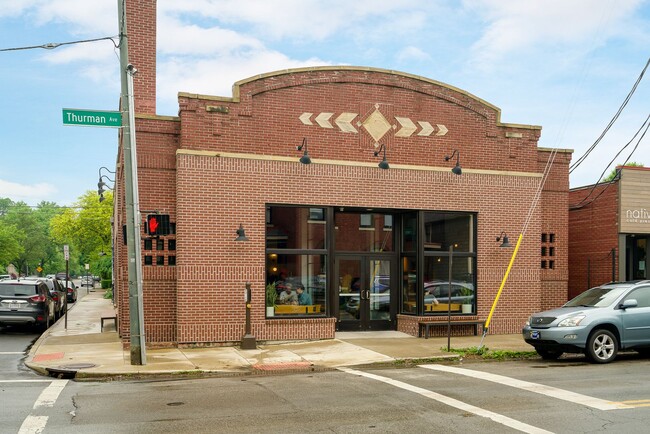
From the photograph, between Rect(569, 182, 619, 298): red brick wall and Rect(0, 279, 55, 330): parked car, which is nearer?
Rect(569, 182, 619, 298): red brick wall

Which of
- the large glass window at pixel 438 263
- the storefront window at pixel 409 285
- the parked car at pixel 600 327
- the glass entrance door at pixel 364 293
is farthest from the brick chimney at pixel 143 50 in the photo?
the parked car at pixel 600 327

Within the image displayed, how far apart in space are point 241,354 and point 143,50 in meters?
8.15

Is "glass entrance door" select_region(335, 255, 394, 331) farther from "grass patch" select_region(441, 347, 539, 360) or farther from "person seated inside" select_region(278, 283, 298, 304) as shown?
"grass patch" select_region(441, 347, 539, 360)

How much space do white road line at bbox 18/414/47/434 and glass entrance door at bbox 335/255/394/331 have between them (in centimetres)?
1016

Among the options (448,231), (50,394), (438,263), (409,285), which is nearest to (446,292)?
(438,263)

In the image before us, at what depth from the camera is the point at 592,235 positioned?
20.7 m

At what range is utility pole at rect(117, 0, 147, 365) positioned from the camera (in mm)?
13250

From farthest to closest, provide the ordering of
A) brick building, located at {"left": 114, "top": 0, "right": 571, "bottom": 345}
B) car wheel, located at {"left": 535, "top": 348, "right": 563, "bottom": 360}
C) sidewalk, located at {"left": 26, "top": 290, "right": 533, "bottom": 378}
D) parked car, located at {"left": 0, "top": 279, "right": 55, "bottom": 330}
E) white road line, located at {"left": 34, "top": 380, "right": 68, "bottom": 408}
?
parked car, located at {"left": 0, "top": 279, "right": 55, "bottom": 330}, brick building, located at {"left": 114, "top": 0, "right": 571, "bottom": 345}, car wheel, located at {"left": 535, "top": 348, "right": 563, "bottom": 360}, sidewalk, located at {"left": 26, "top": 290, "right": 533, "bottom": 378}, white road line, located at {"left": 34, "top": 380, "right": 68, "bottom": 408}

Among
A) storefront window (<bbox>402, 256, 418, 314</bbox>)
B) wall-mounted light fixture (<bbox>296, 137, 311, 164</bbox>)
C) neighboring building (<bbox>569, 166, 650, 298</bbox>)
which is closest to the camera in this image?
wall-mounted light fixture (<bbox>296, 137, 311, 164</bbox>)

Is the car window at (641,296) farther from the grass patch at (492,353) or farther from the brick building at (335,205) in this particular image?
the brick building at (335,205)

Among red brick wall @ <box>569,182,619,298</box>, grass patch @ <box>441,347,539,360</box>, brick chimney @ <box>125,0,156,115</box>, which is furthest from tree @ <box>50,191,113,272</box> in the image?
grass patch @ <box>441,347,539,360</box>

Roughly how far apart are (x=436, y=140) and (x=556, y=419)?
10.9m

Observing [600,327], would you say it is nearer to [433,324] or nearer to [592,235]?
[433,324]

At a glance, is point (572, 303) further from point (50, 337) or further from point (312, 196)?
point (50, 337)
